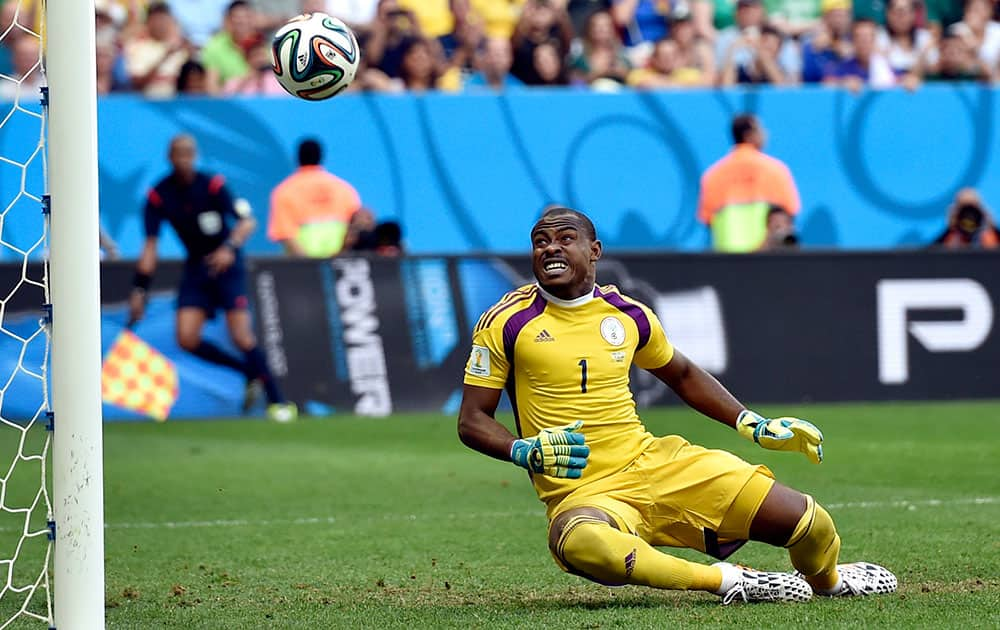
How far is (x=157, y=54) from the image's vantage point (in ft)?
58.7

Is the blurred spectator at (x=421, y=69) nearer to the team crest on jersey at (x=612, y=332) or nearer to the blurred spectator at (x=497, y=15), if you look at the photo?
the blurred spectator at (x=497, y=15)

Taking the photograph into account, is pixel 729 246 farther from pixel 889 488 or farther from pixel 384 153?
pixel 889 488

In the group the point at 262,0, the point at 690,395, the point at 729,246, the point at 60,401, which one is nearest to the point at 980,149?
the point at 729,246

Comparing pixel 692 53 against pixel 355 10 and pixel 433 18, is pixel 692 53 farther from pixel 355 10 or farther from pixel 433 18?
pixel 355 10

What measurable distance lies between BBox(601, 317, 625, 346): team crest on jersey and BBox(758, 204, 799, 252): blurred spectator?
10204 millimetres

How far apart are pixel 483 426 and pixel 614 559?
756mm

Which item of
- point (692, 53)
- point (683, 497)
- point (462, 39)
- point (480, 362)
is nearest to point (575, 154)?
point (462, 39)

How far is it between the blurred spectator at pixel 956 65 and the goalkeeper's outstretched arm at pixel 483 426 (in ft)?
45.0

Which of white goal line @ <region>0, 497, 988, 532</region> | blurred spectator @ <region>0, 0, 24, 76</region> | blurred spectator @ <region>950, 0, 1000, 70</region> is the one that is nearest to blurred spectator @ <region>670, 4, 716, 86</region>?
blurred spectator @ <region>950, 0, 1000, 70</region>

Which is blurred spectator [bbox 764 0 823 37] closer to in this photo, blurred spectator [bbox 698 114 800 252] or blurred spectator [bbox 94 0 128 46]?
blurred spectator [bbox 698 114 800 252]

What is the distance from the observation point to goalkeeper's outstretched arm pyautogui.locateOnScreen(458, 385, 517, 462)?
6.28m

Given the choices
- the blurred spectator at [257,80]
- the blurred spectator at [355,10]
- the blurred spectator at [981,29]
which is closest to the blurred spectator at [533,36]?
Result: the blurred spectator at [355,10]

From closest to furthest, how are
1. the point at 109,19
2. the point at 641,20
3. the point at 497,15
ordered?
the point at 109,19 → the point at 497,15 → the point at 641,20

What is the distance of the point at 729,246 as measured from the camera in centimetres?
1739
